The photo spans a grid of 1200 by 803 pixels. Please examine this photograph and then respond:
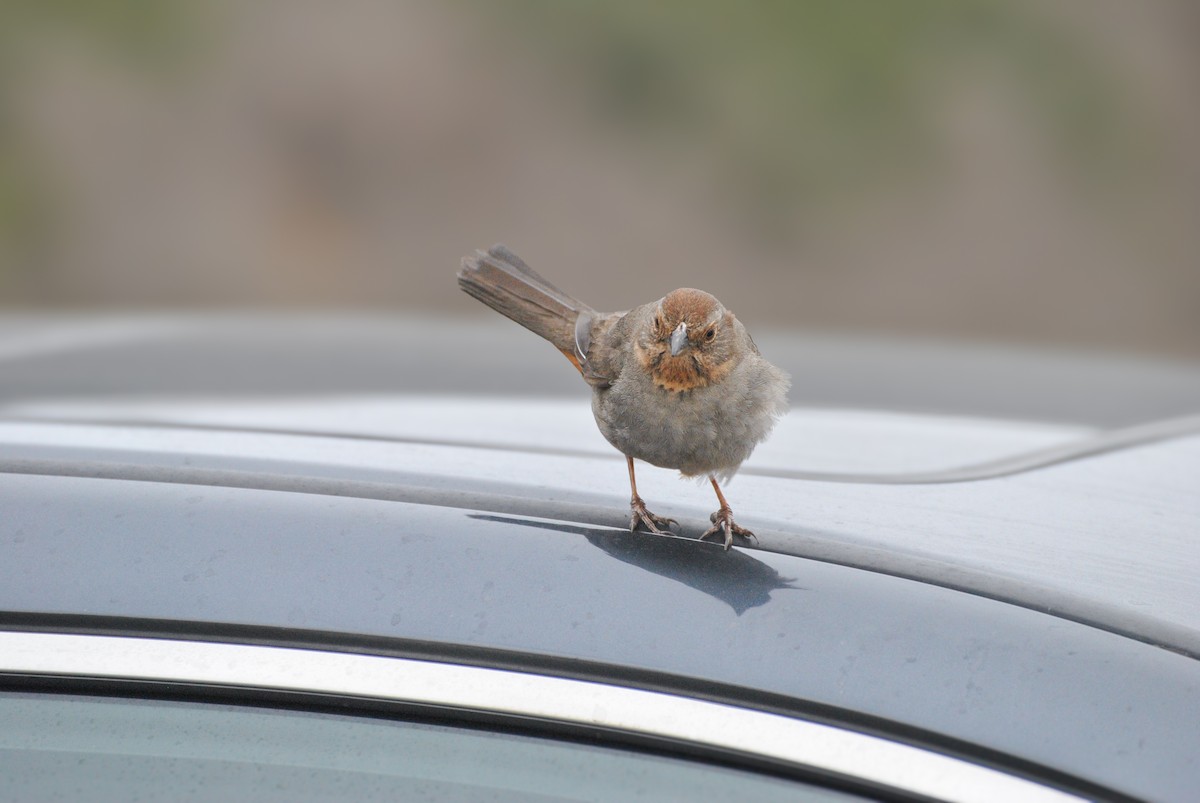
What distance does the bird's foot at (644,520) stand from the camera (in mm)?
2103

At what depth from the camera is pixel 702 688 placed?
1558mm

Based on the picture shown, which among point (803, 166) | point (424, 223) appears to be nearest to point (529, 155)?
point (424, 223)

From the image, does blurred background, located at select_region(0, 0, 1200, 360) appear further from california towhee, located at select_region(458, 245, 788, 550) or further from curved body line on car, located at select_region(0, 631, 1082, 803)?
curved body line on car, located at select_region(0, 631, 1082, 803)

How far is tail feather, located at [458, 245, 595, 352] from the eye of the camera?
3.26 metres

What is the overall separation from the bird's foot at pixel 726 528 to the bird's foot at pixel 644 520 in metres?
0.07

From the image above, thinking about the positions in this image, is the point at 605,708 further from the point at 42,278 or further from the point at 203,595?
the point at 42,278

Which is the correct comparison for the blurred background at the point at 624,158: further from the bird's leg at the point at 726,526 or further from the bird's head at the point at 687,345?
the bird's leg at the point at 726,526

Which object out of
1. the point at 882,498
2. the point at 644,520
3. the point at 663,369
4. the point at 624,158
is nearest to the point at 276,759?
the point at 644,520

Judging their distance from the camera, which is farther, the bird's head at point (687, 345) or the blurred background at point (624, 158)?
the blurred background at point (624, 158)

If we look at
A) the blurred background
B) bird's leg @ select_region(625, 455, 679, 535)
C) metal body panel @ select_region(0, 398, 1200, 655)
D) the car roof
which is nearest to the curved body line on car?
the car roof

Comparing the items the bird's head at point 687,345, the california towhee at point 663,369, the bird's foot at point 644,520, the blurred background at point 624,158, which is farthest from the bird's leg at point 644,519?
the blurred background at point 624,158

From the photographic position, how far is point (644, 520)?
214 centimetres

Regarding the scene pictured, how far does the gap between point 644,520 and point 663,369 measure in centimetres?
95

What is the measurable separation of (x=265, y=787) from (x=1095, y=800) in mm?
977
